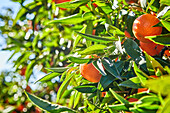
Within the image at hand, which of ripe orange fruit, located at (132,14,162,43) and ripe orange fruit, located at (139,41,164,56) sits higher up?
ripe orange fruit, located at (132,14,162,43)

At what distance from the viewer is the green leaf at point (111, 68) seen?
0.63m

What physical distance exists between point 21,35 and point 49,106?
1492 millimetres

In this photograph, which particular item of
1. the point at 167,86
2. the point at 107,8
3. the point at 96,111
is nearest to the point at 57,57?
the point at 107,8

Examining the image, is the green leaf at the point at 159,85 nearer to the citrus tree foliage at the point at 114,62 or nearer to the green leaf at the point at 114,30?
the citrus tree foliage at the point at 114,62

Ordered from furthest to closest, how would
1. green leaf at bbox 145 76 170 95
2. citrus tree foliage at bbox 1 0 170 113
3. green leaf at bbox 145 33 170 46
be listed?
green leaf at bbox 145 33 170 46 → citrus tree foliage at bbox 1 0 170 113 → green leaf at bbox 145 76 170 95

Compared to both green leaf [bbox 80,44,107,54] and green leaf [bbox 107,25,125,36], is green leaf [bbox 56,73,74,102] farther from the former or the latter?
green leaf [bbox 107,25,125,36]

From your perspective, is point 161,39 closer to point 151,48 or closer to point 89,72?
point 151,48

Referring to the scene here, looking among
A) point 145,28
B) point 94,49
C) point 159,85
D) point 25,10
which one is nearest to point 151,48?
point 145,28

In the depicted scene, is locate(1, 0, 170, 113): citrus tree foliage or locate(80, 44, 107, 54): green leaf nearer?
locate(1, 0, 170, 113): citrus tree foliage

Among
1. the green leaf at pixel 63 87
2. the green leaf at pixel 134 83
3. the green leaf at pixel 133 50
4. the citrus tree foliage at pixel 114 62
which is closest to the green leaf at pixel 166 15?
the citrus tree foliage at pixel 114 62

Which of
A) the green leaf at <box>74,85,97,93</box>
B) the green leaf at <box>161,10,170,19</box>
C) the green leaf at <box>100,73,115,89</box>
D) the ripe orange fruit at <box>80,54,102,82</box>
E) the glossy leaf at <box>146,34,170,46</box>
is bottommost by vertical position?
the green leaf at <box>74,85,97,93</box>

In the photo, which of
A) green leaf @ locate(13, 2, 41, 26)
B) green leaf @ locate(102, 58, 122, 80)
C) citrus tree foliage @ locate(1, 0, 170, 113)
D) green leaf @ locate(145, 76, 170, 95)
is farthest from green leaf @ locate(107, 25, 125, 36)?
green leaf @ locate(13, 2, 41, 26)

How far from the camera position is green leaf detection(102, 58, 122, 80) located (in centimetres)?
63

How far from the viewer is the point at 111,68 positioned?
0.66 metres
